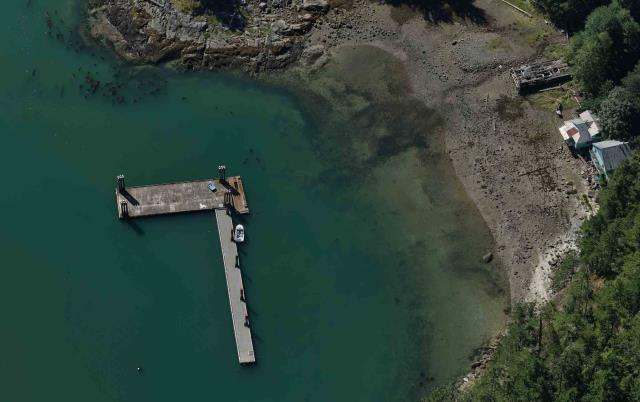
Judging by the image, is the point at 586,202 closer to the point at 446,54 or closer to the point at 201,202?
the point at 446,54

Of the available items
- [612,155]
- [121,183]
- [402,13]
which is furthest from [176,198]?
[612,155]

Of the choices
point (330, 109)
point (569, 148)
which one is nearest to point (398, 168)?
point (330, 109)

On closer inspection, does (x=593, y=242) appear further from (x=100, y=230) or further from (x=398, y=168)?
(x=100, y=230)

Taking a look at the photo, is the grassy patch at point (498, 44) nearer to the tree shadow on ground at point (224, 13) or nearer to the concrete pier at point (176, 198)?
the tree shadow on ground at point (224, 13)

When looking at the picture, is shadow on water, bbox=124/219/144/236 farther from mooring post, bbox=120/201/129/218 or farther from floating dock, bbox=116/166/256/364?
mooring post, bbox=120/201/129/218

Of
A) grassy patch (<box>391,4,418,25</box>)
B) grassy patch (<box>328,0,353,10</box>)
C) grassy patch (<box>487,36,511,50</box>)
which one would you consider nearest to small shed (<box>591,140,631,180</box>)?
grassy patch (<box>487,36,511,50</box>)
